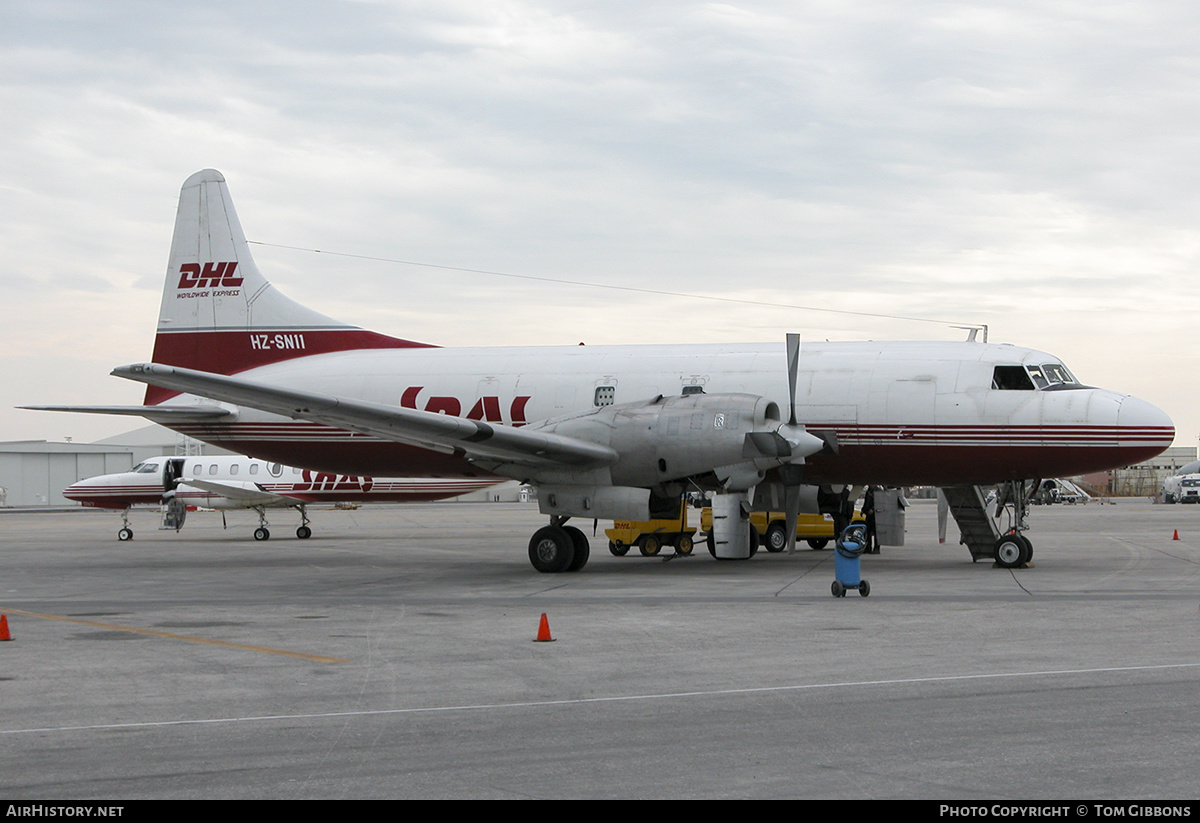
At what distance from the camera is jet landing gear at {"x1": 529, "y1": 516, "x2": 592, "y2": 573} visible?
2238 centimetres

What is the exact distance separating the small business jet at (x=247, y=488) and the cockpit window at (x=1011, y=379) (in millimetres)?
16954

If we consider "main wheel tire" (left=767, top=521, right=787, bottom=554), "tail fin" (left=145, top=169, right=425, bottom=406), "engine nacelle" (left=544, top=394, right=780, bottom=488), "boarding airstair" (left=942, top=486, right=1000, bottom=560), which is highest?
"tail fin" (left=145, top=169, right=425, bottom=406)

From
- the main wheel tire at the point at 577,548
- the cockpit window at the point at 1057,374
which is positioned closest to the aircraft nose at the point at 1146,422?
the cockpit window at the point at 1057,374

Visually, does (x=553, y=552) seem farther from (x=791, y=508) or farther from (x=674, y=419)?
(x=791, y=508)

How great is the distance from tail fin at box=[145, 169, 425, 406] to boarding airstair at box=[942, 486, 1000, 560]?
13.1m

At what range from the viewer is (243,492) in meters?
39.0

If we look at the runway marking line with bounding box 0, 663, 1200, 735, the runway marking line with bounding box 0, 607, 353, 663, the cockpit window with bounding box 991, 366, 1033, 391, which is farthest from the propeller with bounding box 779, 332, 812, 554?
the runway marking line with bounding box 0, 607, 353, 663

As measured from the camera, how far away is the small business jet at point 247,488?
125 ft

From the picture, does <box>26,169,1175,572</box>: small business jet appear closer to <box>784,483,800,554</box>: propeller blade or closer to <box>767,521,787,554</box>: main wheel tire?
<box>784,483,800,554</box>: propeller blade

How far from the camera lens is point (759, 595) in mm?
18062

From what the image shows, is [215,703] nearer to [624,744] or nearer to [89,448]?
[624,744]

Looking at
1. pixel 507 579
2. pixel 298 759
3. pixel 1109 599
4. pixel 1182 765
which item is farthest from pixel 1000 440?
pixel 298 759

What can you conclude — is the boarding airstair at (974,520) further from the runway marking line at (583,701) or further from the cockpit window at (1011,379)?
the runway marking line at (583,701)

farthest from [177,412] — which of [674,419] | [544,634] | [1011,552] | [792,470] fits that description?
[1011,552]
